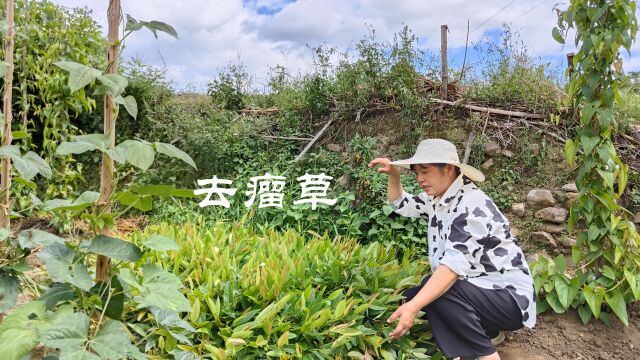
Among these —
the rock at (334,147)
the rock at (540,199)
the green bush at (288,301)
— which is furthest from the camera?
the rock at (334,147)

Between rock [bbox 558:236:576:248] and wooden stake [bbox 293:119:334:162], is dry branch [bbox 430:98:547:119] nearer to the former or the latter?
wooden stake [bbox 293:119:334:162]

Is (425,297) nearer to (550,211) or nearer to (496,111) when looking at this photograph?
(550,211)

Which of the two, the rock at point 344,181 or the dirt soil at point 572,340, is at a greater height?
the rock at point 344,181

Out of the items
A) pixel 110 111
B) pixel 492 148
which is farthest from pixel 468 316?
pixel 492 148

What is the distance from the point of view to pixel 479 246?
232 cm

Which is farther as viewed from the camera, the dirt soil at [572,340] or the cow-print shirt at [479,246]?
the dirt soil at [572,340]

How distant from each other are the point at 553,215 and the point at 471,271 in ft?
6.52

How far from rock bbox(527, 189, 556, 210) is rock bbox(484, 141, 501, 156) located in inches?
20.8

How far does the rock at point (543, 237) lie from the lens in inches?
154

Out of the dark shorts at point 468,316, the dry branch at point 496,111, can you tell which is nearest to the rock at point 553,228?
the dry branch at point 496,111

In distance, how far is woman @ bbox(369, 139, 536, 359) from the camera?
2311 mm

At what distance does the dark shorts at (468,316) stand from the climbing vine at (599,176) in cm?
82

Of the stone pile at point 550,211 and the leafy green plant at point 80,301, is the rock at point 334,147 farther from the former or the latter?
the leafy green plant at point 80,301

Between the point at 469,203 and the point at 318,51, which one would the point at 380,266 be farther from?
the point at 318,51
